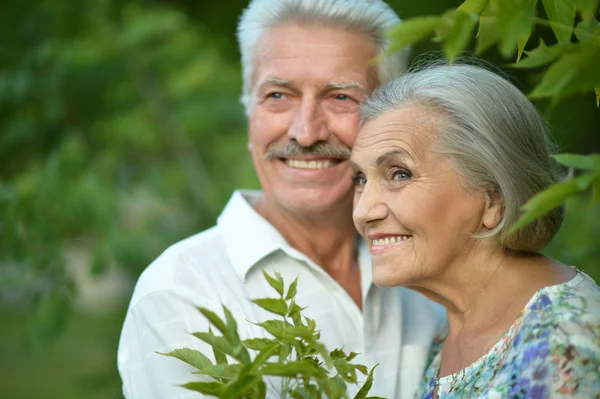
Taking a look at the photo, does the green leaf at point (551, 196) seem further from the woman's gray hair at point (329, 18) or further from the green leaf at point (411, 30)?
the woman's gray hair at point (329, 18)

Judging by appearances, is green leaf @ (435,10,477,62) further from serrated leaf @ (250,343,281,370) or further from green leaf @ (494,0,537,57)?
serrated leaf @ (250,343,281,370)

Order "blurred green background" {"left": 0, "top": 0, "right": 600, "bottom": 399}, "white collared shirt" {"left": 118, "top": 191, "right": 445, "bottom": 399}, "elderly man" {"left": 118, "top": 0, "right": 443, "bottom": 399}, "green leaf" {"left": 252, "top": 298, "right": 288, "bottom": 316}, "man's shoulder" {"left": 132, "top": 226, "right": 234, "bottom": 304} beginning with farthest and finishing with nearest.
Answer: "blurred green background" {"left": 0, "top": 0, "right": 600, "bottom": 399}
"elderly man" {"left": 118, "top": 0, "right": 443, "bottom": 399}
"man's shoulder" {"left": 132, "top": 226, "right": 234, "bottom": 304}
"white collared shirt" {"left": 118, "top": 191, "right": 445, "bottom": 399}
"green leaf" {"left": 252, "top": 298, "right": 288, "bottom": 316}

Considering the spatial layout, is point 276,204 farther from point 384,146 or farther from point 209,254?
point 384,146

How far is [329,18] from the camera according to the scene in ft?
10.3

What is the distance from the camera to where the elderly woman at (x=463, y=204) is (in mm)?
2471

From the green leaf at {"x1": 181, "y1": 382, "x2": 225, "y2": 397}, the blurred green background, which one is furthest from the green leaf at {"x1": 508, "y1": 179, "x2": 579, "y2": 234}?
the blurred green background

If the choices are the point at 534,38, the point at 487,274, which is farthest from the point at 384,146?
the point at 534,38

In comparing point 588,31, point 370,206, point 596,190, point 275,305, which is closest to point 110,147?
point 370,206

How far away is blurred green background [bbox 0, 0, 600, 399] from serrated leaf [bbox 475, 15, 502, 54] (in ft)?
8.05

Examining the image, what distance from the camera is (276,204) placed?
10.9ft

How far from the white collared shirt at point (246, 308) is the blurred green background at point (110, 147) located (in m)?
1.31

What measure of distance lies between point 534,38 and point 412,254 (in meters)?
3.72

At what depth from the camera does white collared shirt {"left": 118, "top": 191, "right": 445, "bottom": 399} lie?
275cm

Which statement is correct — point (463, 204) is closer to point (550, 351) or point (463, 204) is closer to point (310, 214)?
point (550, 351)
